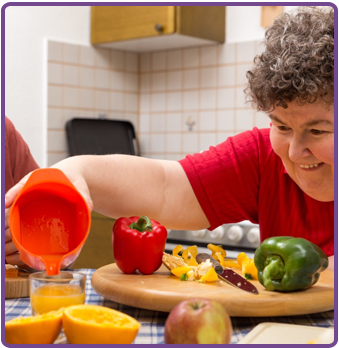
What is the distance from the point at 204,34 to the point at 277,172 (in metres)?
1.89

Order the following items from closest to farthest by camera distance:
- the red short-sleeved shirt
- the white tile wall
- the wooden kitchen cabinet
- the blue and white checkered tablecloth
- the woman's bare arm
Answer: the blue and white checkered tablecloth → the woman's bare arm → the red short-sleeved shirt → the wooden kitchen cabinet → the white tile wall

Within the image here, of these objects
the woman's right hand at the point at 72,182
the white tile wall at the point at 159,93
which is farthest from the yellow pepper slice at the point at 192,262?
the white tile wall at the point at 159,93

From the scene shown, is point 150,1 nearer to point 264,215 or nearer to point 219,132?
point 219,132

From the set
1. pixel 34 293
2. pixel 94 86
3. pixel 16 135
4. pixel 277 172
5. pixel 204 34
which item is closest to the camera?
pixel 34 293

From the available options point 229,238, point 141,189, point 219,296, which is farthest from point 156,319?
point 229,238

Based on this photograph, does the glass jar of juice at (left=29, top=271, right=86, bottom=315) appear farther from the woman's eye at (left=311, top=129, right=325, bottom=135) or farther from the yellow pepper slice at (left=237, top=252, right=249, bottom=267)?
the woman's eye at (left=311, top=129, right=325, bottom=135)

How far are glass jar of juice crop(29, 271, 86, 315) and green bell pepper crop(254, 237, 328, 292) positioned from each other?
36 cm

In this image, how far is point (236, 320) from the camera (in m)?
1.00

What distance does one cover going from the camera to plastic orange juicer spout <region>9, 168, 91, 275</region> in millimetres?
1005

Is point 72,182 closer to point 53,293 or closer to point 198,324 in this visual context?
point 53,293

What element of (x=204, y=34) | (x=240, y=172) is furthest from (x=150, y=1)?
(x=240, y=172)

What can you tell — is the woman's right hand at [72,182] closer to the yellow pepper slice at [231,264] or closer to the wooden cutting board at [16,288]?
the wooden cutting board at [16,288]

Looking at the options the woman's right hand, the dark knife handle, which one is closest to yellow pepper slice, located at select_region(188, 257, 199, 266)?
the dark knife handle

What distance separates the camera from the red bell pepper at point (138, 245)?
1164 millimetres
